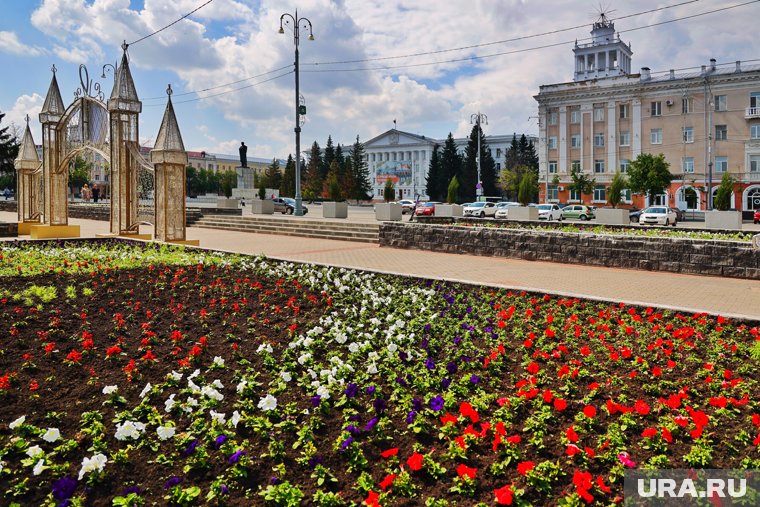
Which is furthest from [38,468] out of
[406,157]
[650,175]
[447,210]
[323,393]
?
[406,157]

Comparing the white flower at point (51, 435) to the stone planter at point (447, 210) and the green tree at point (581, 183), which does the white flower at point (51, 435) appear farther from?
the green tree at point (581, 183)

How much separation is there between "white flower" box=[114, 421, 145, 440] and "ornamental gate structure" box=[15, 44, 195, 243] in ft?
36.5

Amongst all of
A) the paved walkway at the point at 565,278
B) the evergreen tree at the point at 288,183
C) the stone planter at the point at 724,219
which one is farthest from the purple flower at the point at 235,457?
the evergreen tree at the point at 288,183

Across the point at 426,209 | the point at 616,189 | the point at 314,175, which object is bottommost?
the point at 426,209

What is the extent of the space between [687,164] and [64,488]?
58.4m

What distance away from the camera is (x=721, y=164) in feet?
168

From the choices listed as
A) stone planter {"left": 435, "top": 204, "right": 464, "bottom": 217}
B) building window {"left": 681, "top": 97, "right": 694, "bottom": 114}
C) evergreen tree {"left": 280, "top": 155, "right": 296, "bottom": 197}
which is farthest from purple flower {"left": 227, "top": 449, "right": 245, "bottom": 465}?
evergreen tree {"left": 280, "top": 155, "right": 296, "bottom": 197}

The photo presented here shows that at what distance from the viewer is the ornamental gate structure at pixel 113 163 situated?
13930mm

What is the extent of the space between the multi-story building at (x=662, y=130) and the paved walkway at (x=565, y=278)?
42101 mm

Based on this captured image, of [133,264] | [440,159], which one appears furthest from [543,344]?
[440,159]

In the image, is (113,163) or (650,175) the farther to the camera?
(650,175)

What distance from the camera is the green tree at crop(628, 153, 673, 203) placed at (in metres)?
46.9

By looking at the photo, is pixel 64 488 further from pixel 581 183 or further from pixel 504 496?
pixel 581 183

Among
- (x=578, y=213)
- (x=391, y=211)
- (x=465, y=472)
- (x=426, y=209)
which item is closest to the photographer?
(x=465, y=472)
